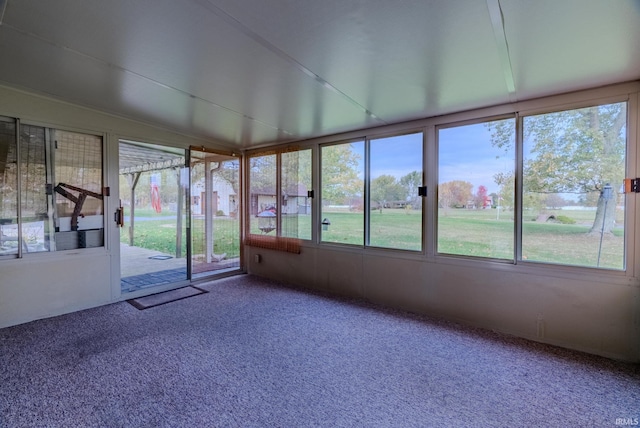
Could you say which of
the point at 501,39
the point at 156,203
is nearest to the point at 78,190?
the point at 156,203

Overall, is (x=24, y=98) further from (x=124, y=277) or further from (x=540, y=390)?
(x=540, y=390)

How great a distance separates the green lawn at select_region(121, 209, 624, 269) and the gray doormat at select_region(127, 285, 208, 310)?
710 mm

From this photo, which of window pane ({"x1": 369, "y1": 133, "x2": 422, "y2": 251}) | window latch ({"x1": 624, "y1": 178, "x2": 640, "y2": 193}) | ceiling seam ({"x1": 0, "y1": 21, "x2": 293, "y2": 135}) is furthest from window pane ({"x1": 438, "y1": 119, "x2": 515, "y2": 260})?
ceiling seam ({"x1": 0, "y1": 21, "x2": 293, "y2": 135})

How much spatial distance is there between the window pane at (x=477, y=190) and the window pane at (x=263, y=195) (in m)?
2.74

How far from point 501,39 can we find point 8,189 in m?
4.63

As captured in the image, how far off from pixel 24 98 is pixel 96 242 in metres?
1.73

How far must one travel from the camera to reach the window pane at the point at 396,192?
3.51m

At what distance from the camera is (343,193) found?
4160 mm

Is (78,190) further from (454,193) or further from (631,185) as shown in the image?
(631,185)

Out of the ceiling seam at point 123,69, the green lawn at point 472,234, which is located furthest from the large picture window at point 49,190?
the ceiling seam at point 123,69

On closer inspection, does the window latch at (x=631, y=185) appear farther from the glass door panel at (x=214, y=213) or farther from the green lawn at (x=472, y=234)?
the glass door panel at (x=214, y=213)

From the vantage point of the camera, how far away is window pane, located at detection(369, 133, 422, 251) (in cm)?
351

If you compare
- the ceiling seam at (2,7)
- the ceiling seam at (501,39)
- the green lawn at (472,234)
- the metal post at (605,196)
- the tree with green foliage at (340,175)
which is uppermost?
the ceiling seam at (2,7)

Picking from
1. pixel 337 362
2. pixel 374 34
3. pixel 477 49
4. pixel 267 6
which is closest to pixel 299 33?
pixel 267 6
